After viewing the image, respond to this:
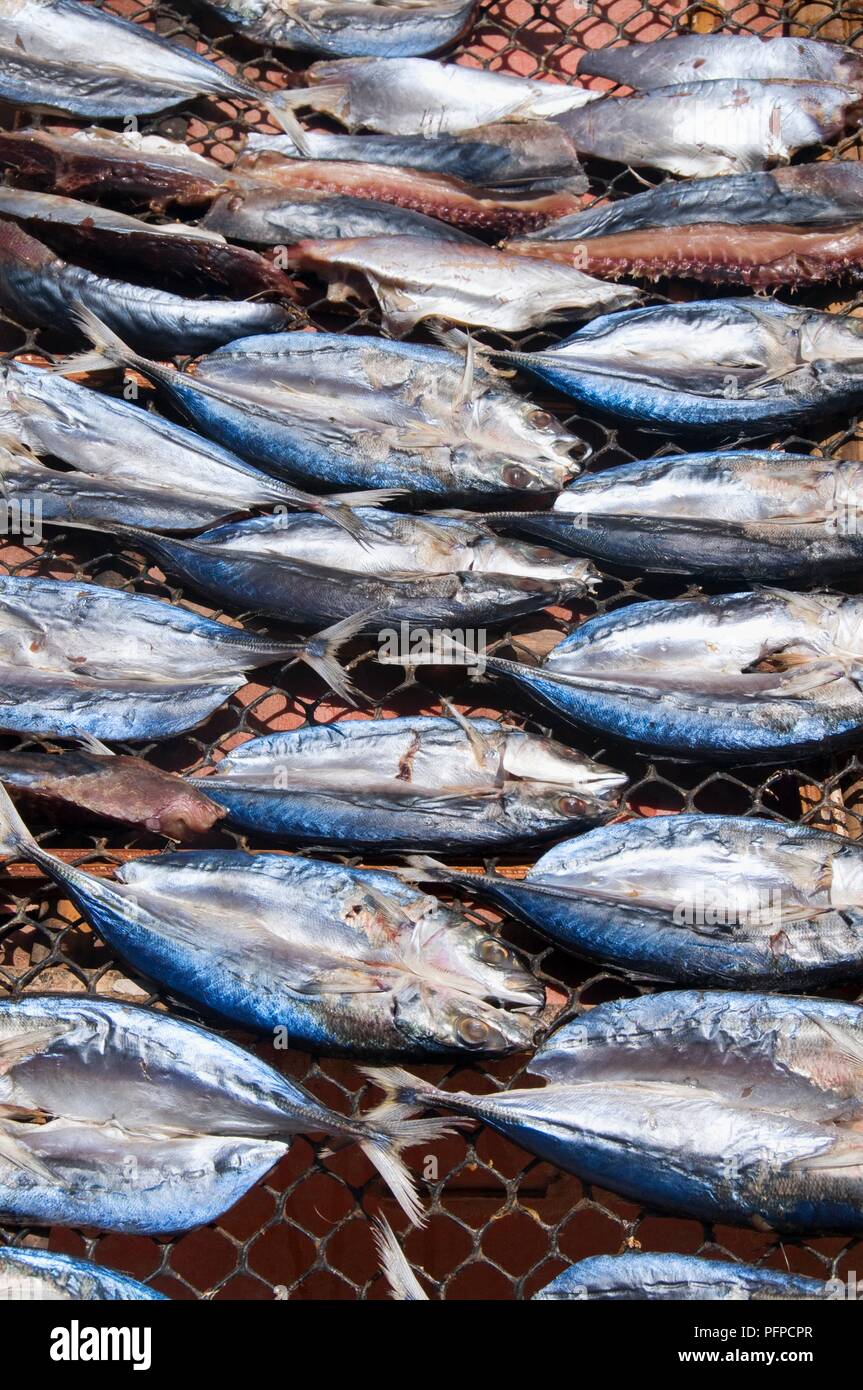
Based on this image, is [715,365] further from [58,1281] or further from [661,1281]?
[58,1281]

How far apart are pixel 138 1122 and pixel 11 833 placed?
63 cm

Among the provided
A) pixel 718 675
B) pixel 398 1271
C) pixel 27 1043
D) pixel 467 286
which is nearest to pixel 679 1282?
pixel 398 1271

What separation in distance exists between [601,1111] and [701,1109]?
18 centimetres

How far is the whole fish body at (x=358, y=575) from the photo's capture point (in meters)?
2.38

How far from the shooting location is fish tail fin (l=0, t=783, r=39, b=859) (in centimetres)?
218

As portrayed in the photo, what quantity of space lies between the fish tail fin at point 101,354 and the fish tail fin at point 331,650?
85 cm

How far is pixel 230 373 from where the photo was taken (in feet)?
8.68

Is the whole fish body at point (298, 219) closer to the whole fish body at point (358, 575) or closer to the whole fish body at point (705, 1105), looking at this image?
the whole fish body at point (358, 575)

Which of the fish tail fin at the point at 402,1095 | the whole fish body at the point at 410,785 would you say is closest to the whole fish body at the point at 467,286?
the whole fish body at the point at 410,785

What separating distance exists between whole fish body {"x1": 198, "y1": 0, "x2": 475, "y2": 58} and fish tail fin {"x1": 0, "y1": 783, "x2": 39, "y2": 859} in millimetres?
2383

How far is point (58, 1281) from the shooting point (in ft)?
6.32

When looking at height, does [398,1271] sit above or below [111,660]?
below
